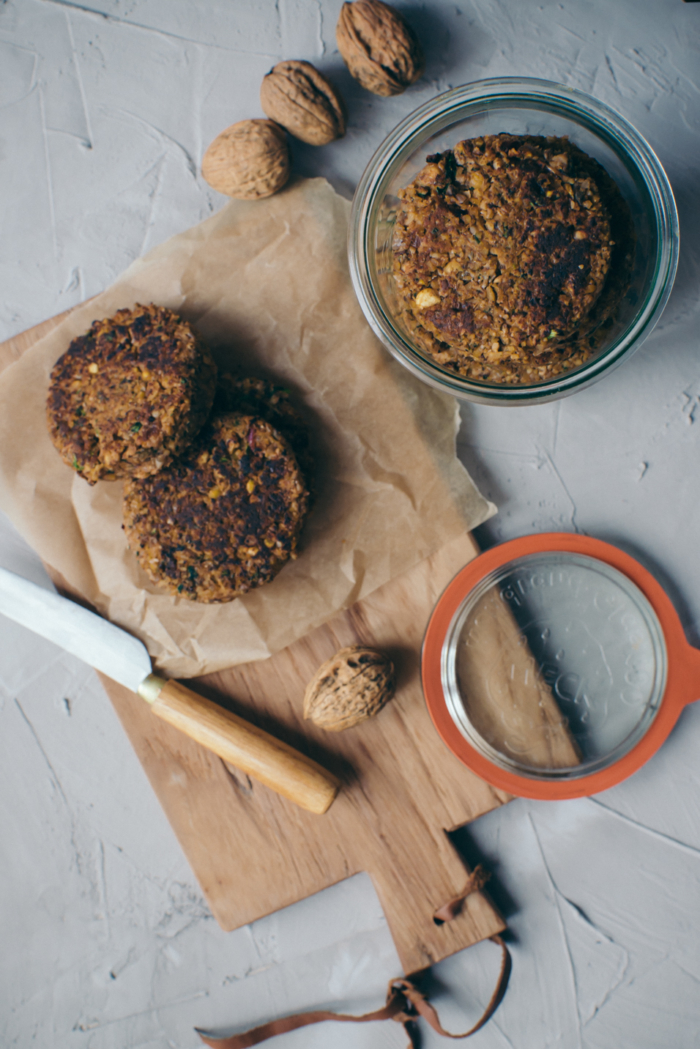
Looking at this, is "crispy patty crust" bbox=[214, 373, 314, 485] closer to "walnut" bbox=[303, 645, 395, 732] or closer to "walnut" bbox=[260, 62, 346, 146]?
"walnut" bbox=[303, 645, 395, 732]

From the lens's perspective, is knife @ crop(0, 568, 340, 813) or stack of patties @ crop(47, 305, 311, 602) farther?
knife @ crop(0, 568, 340, 813)

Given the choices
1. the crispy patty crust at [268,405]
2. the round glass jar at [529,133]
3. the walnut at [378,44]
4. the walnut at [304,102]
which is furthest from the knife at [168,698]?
the walnut at [378,44]

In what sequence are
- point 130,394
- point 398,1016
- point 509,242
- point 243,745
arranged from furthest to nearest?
point 398,1016
point 243,745
point 130,394
point 509,242

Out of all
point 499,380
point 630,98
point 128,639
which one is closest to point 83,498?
point 128,639

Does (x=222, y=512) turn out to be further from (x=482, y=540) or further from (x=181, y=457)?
(x=482, y=540)

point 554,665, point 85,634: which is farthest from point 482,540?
point 85,634

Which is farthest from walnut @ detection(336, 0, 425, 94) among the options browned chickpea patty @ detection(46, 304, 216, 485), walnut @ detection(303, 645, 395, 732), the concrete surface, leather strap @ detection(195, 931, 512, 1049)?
leather strap @ detection(195, 931, 512, 1049)
